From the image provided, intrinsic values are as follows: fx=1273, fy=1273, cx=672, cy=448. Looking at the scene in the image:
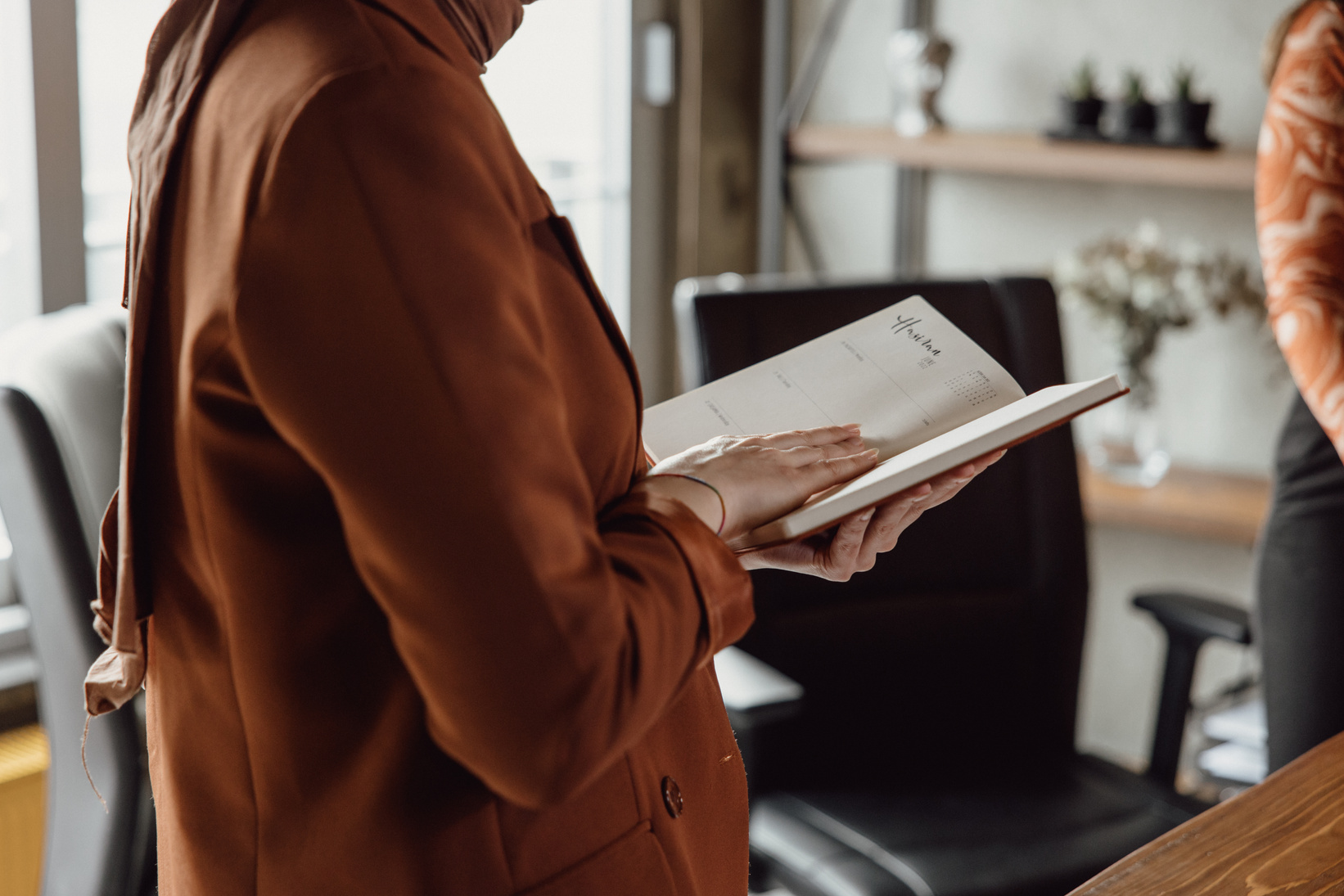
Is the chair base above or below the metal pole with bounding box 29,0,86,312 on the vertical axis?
below

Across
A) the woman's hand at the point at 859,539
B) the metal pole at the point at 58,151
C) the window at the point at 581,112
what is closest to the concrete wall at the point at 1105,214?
the window at the point at 581,112

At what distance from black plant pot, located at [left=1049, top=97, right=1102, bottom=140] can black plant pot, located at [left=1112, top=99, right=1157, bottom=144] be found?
4 centimetres

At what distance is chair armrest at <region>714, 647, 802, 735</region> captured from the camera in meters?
1.30

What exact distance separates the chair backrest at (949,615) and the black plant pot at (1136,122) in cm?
71

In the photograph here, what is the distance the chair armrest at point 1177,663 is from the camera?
5.38ft

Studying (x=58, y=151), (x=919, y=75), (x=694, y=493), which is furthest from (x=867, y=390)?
(x=919, y=75)

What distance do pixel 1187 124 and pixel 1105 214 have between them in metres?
0.50

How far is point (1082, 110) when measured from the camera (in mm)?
2262

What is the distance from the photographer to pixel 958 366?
861 mm

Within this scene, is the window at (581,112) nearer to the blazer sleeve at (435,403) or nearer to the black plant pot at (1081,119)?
the black plant pot at (1081,119)

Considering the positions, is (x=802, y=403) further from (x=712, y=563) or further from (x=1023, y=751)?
(x=1023, y=751)

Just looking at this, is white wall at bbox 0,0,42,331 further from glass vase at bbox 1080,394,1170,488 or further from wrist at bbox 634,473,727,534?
glass vase at bbox 1080,394,1170,488

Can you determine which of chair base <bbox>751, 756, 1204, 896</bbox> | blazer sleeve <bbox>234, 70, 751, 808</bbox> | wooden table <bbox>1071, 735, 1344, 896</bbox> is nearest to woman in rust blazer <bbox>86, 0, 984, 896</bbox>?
blazer sleeve <bbox>234, 70, 751, 808</bbox>

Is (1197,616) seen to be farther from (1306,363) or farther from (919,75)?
(919,75)
